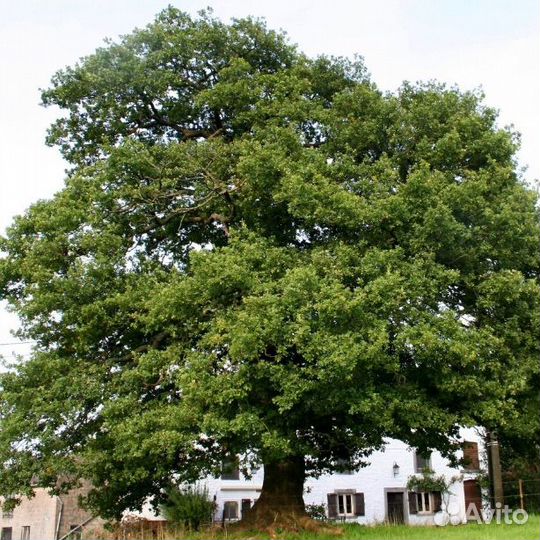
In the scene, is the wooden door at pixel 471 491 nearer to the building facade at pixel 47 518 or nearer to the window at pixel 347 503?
→ the window at pixel 347 503

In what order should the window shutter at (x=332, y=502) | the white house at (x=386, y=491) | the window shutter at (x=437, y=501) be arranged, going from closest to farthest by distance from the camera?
the white house at (x=386, y=491) < the window shutter at (x=332, y=502) < the window shutter at (x=437, y=501)

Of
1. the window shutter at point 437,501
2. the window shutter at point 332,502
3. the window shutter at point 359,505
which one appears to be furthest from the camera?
the window shutter at point 437,501

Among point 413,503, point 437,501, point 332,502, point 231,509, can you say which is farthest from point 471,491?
point 231,509

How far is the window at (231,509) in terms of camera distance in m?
36.8

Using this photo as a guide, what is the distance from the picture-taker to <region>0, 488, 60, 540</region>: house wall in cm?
3334

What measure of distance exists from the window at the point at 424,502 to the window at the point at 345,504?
3948mm

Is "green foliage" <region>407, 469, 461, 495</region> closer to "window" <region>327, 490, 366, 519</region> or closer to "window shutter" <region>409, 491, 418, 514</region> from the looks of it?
"window shutter" <region>409, 491, 418, 514</region>

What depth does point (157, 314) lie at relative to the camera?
53.5 feet

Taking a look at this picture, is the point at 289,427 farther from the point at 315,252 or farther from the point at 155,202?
the point at 155,202

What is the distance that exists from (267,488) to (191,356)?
5.67 meters

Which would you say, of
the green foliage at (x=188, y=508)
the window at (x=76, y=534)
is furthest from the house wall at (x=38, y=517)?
the green foliage at (x=188, y=508)

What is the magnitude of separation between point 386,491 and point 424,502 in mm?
2332

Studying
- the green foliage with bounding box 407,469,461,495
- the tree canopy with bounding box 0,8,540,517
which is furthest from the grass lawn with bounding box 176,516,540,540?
the green foliage with bounding box 407,469,461,495

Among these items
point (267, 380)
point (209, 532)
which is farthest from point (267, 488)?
point (267, 380)
